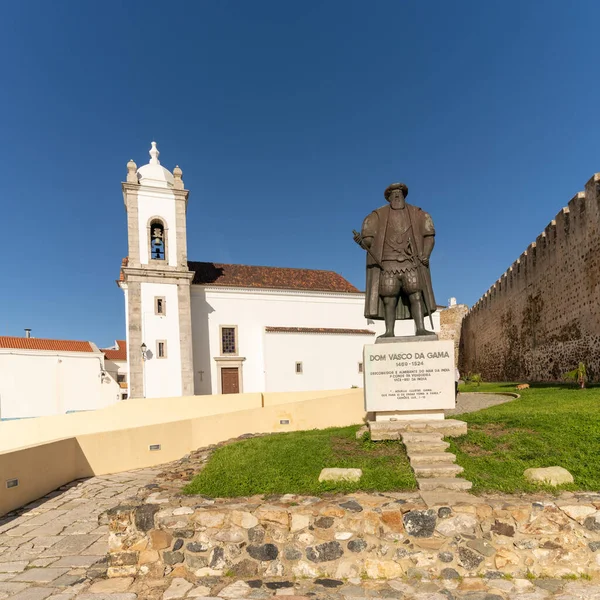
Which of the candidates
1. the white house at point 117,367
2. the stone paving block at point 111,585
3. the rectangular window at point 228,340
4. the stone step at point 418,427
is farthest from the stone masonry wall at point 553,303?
the white house at point 117,367

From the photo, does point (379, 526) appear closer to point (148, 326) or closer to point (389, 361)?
point (389, 361)

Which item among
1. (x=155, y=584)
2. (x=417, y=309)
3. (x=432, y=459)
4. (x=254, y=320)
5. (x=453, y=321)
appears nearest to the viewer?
(x=155, y=584)

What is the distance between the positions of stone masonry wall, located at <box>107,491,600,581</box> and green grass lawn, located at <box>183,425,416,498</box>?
321mm

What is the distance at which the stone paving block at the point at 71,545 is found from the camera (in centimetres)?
461

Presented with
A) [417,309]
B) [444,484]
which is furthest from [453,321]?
[444,484]

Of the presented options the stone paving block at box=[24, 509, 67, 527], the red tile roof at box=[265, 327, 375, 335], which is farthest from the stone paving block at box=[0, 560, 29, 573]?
the red tile roof at box=[265, 327, 375, 335]

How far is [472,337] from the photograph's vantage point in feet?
97.9

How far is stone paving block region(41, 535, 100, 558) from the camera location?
4.61 metres

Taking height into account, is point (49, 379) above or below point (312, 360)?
below

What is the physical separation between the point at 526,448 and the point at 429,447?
1.08m

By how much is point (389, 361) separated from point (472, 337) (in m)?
26.6

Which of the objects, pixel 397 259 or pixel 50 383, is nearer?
pixel 397 259

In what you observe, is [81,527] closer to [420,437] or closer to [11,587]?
[11,587]

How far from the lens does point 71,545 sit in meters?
4.85
